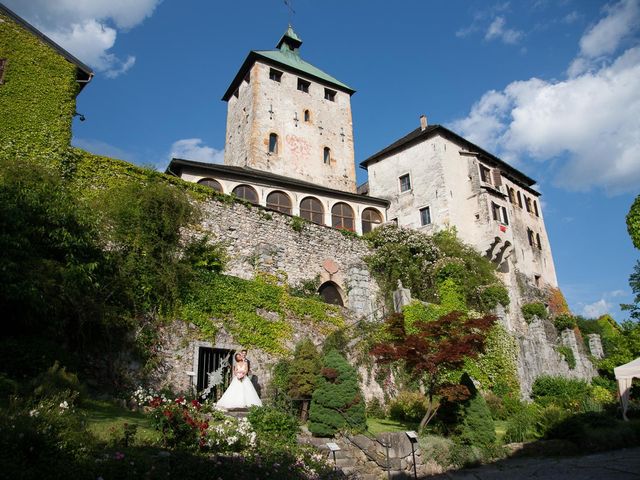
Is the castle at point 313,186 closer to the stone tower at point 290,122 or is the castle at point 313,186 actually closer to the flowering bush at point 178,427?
the stone tower at point 290,122

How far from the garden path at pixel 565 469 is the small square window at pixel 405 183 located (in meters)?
20.5

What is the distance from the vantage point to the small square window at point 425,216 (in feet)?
95.2

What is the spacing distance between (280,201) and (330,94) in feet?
46.2

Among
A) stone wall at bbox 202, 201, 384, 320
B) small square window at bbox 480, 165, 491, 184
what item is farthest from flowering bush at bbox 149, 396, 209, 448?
small square window at bbox 480, 165, 491, 184

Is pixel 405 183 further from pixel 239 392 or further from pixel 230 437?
pixel 230 437

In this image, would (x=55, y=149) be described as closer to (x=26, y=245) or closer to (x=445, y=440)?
(x=26, y=245)

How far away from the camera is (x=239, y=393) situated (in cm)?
1259

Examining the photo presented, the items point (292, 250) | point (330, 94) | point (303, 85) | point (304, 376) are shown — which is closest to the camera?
point (304, 376)

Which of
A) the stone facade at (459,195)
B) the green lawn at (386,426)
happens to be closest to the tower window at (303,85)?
the stone facade at (459,195)

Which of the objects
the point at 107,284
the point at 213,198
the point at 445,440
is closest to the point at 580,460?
the point at 445,440

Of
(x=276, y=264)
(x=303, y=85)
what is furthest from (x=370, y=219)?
(x=303, y=85)

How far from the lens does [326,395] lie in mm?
12227

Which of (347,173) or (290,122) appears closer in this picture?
(290,122)

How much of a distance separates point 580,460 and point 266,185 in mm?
18218
